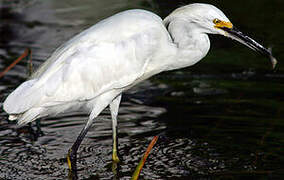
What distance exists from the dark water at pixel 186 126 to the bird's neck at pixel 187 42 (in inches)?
38.1

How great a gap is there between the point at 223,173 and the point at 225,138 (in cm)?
90

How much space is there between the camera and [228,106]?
7.48 m

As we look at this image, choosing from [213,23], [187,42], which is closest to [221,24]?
[213,23]

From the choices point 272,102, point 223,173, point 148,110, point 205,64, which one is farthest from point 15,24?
point 223,173

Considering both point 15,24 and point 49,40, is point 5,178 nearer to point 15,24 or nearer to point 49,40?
point 49,40

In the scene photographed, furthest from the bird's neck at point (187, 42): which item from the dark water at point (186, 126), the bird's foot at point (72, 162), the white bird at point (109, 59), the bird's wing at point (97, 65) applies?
the bird's foot at point (72, 162)

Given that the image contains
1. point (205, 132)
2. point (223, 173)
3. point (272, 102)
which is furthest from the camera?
point (272, 102)

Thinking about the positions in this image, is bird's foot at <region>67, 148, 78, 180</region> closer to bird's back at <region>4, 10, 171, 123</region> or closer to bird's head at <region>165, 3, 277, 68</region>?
bird's back at <region>4, 10, 171, 123</region>

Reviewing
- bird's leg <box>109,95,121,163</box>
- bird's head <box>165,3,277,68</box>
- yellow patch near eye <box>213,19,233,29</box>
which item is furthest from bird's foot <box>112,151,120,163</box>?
yellow patch near eye <box>213,19,233,29</box>

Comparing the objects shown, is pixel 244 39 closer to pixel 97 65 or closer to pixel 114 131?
pixel 97 65

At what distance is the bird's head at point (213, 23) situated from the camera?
5.39 m

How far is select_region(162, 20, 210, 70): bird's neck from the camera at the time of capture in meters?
5.59

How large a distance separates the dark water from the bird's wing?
714mm

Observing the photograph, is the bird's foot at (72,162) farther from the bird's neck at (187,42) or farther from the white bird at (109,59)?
the bird's neck at (187,42)
